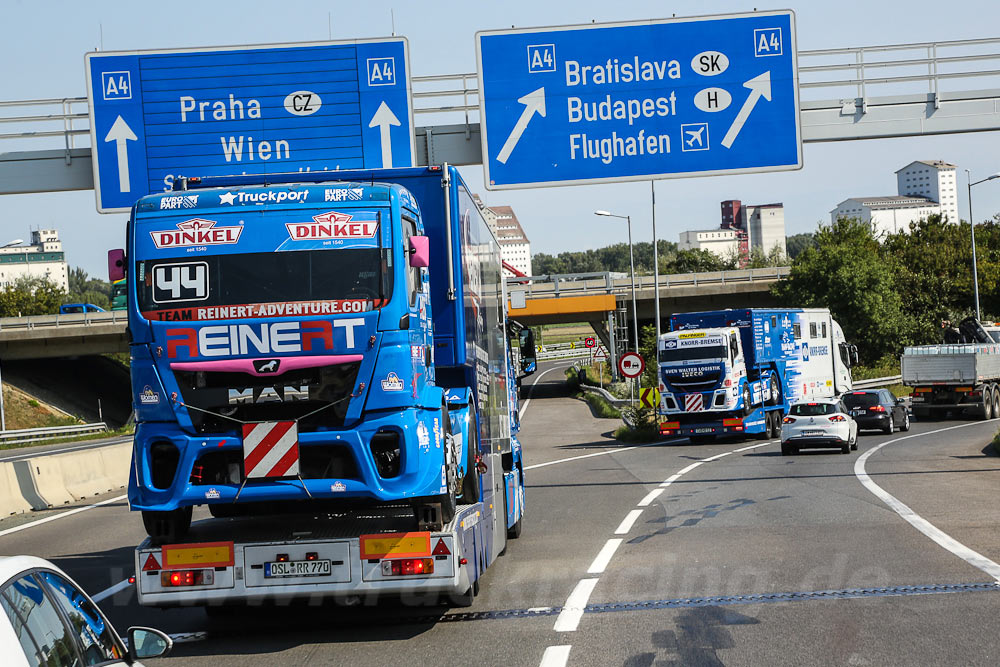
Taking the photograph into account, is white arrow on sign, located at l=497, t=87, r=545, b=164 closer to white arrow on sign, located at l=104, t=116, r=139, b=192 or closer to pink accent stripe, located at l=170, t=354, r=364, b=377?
white arrow on sign, located at l=104, t=116, r=139, b=192

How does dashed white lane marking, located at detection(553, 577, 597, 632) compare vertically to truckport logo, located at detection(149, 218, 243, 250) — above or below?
below

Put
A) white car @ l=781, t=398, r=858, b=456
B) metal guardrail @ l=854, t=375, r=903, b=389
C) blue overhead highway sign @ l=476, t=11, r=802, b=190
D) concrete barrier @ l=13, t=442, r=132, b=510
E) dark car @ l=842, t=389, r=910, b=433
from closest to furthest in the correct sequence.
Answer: blue overhead highway sign @ l=476, t=11, r=802, b=190 → concrete barrier @ l=13, t=442, r=132, b=510 → white car @ l=781, t=398, r=858, b=456 → dark car @ l=842, t=389, r=910, b=433 → metal guardrail @ l=854, t=375, r=903, b=389

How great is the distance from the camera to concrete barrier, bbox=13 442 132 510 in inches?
839

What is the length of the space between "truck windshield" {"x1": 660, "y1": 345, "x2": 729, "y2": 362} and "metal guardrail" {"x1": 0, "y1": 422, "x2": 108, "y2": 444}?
28912 millimetres

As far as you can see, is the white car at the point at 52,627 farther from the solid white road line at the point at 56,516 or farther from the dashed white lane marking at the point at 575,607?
the solid white road line at the point at 56,516

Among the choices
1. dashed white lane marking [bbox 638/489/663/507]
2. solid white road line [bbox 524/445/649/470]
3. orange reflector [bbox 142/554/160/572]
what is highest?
orange reflector [bbox 142/554/160/572]

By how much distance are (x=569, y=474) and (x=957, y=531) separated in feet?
42.0

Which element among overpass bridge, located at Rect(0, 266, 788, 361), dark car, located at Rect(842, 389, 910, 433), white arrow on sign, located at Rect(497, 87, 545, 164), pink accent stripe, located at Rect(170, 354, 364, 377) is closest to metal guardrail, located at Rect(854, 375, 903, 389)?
overpass bridge, located at Rect(0, 266, 788, 361)

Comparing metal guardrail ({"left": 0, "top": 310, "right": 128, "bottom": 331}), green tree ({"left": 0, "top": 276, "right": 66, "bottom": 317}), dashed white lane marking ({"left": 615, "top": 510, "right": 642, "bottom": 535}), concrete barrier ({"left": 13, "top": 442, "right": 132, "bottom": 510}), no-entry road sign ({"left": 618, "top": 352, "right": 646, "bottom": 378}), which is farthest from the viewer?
green tree ({"left": 0, "top": 276, "right": 66, "bottom": 317})

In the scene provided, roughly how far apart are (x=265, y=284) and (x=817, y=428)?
22.9m

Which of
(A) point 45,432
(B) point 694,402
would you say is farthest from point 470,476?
(A) point 45,432

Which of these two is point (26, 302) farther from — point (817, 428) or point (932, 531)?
point (932, 531)

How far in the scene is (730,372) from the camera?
119ft

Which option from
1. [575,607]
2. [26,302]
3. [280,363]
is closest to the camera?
[280,363]
